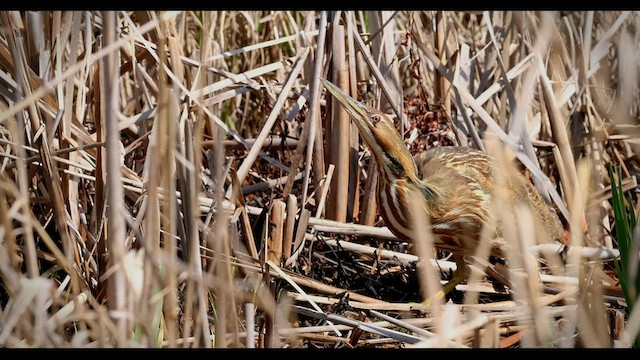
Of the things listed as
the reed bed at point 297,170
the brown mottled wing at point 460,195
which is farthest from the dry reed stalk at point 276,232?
the brown mottled wing at point 460,195

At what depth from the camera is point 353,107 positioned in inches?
103

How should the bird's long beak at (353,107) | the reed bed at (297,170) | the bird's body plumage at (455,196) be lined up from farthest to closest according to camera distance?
the bird's body plumage at (455,196), the bird's long beak at (353,107), the reed bed at (297,170)

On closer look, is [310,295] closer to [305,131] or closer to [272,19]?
[305,131]

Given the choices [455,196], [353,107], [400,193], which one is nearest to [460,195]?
[455,196]

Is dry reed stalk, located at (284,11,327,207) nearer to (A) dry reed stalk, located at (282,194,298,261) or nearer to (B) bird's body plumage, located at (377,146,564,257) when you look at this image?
(A) dry reed stalk, located at (282,194,298,261)

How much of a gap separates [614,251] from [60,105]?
1.66 m

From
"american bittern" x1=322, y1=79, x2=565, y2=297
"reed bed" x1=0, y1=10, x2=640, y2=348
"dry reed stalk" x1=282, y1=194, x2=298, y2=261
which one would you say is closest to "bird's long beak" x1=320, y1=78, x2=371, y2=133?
"american bittern" x1=322, y1=79, x2=565, y2=297

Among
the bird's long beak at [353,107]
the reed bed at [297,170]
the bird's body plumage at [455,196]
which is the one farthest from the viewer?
the bird's body plumage at [455,196]

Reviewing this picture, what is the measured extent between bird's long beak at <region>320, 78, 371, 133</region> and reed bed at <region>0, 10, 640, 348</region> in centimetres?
12

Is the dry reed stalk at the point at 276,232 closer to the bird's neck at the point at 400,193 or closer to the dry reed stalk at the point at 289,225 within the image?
the dry reed stalk at the point at 289,225

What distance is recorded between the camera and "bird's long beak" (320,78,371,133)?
8.55 ft

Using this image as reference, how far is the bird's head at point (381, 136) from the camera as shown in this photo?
8.57 feet
